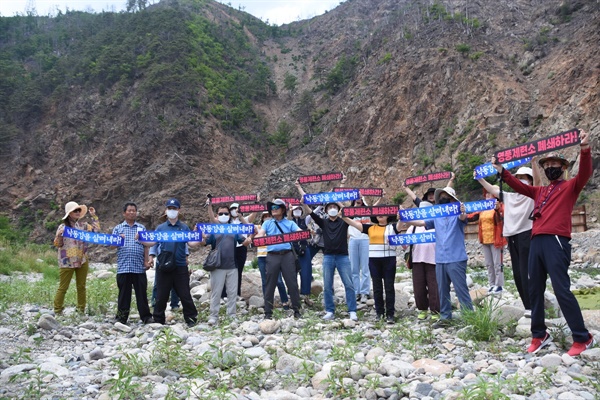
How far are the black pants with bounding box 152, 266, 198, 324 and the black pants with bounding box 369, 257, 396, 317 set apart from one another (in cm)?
278

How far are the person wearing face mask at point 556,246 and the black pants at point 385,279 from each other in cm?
239

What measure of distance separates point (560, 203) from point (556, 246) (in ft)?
1.37

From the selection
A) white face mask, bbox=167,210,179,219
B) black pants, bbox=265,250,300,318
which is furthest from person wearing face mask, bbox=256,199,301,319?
white face mask, bbox=167,210,179,219

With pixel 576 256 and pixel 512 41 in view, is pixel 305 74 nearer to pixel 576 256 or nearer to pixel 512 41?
pixel 512 41

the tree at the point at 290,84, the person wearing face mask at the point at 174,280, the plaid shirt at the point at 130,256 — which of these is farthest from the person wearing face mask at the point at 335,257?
the tree at the point at 290,84

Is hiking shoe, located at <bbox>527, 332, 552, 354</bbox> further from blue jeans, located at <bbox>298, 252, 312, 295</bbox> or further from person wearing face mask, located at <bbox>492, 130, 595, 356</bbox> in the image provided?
blue jeans, located at <bbox>298, 252, 312, 295</bbox>

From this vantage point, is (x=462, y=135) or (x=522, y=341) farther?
(x=462, y=135)

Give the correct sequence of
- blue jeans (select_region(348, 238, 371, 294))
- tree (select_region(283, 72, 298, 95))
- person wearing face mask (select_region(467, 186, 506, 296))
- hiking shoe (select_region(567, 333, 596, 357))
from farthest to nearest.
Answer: tree (select_region(283, 72, 298, 95)), blue jeans (select_region(348, 238, 371, 294)), person wearing face mask (select_region(467, 186, 506, 296)), hiking shoe (select_region(567, 333, 596, 357))

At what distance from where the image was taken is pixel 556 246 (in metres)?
4.64

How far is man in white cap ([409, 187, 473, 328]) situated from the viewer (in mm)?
6086

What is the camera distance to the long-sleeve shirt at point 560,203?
179 inches

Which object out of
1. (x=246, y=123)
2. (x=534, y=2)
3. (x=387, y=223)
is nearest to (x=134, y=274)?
(x=387, y=223)

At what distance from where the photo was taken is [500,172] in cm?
509

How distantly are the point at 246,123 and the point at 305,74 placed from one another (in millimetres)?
14252
